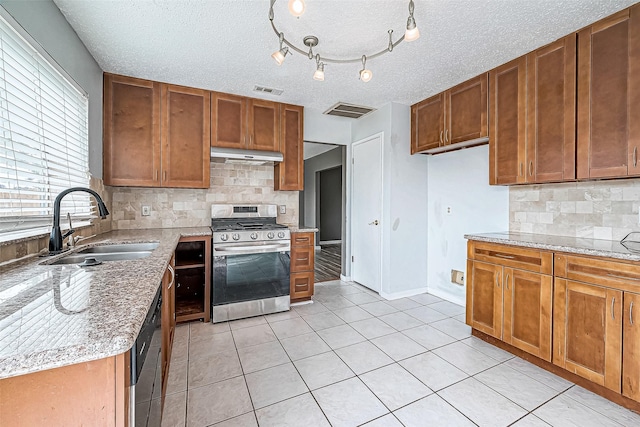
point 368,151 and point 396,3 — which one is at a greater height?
point 396,3

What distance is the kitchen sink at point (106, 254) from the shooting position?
1.55 meters

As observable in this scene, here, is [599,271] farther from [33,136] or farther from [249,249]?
Result: [33,136]

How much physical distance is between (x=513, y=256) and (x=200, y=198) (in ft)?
10.5

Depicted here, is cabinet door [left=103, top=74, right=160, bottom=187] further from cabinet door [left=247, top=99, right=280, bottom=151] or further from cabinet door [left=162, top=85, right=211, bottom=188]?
cabinet door [left=247, top=99, right=280, bottom=151]

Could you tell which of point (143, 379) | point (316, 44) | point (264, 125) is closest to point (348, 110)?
point (264, 125)

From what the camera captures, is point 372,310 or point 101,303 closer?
point 101,303

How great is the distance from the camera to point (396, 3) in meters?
1.79

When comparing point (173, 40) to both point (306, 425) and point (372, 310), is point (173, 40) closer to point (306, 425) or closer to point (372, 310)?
point (306, 425)

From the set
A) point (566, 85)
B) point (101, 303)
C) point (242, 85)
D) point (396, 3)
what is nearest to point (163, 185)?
point (242, 85)

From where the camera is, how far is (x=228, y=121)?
3.27 m

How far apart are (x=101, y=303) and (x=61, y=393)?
0.88 ft

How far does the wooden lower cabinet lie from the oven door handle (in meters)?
0.19

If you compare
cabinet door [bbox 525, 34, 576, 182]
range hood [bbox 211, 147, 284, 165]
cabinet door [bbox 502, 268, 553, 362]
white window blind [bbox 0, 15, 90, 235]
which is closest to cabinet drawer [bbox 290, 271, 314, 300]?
Result: range hood [bbox 211, 147, 284, 165]

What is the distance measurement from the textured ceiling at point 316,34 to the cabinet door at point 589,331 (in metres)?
1.82
